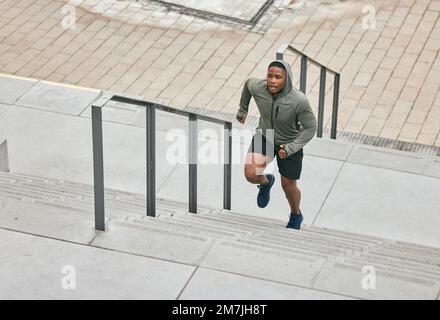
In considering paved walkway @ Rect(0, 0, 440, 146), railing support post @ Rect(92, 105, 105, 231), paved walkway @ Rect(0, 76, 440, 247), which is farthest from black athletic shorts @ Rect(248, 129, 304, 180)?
paved walkway @ Rect(0, 0, 440, 146)

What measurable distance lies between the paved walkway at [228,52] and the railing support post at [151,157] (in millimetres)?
3672

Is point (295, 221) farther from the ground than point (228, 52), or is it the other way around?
point (295, 221)

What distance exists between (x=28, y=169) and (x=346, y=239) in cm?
354

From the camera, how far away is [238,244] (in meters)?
7.26

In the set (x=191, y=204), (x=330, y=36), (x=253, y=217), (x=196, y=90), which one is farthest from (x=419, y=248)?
(x=330, y=36)

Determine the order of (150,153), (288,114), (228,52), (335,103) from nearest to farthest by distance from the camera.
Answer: (150,153) → (288,114) → (335,103) → (228,52)

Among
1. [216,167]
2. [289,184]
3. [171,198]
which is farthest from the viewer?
[216,167]

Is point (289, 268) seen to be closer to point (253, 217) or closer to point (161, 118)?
point (253, 217)

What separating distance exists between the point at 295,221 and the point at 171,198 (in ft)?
4.94

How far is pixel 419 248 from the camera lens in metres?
8.21

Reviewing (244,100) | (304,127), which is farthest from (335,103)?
(304,127)

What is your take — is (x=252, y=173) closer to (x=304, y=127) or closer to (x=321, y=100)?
(x=304, y=127)

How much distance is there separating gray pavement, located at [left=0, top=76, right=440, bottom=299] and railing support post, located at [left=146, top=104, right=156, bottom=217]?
2.06ft

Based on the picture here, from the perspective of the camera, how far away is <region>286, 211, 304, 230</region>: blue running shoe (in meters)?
8.68
